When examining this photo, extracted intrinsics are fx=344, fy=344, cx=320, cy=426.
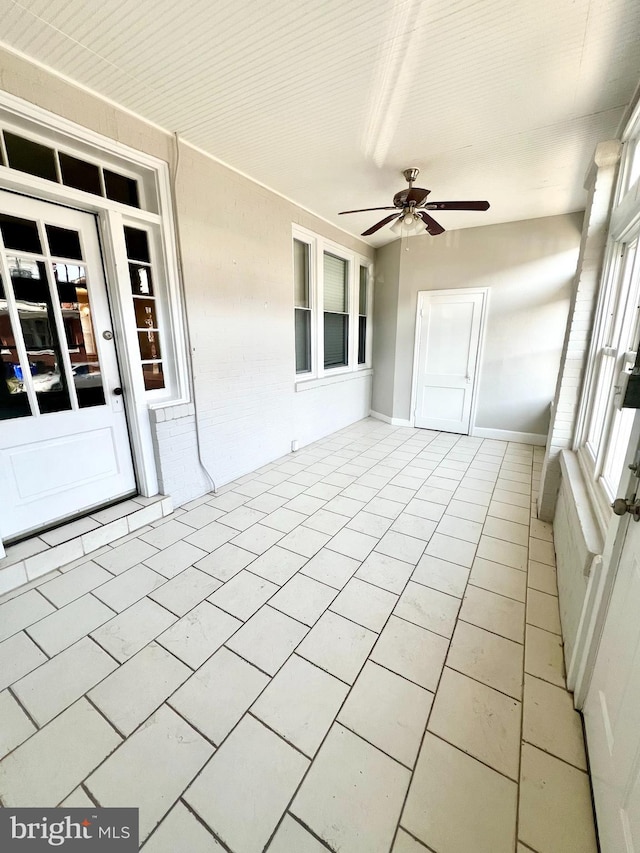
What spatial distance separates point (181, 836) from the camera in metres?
1.02

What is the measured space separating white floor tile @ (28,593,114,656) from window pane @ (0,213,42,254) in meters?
2.09

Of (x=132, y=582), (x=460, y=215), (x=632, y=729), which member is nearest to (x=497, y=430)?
(x=460, y=215)

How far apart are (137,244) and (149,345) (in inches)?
28.8

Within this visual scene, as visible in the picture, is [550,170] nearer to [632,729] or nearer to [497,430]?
[497,430]

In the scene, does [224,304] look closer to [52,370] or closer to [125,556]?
[52,370]

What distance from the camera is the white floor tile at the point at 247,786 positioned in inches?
40.9

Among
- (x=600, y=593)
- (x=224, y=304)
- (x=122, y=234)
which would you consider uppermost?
(x=122, y=234)

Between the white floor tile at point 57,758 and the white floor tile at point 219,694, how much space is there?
10.1 inches

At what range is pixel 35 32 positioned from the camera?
66.2 inches

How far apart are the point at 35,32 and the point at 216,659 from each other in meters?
3.14

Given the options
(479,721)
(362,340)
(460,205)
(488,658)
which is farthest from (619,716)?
→ (362,340)

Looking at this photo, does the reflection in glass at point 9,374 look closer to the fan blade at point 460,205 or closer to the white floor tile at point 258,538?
the white floor tile at point 258,538

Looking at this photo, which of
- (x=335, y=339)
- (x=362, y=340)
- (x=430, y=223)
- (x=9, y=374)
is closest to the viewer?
(x=9, y=374)

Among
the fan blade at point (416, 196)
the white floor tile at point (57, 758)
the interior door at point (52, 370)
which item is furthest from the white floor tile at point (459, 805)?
the fan blade at point (416, 196)
